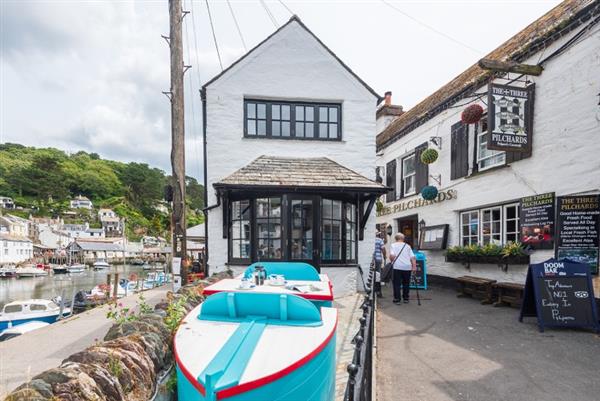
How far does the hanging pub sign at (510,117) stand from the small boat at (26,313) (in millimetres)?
21660

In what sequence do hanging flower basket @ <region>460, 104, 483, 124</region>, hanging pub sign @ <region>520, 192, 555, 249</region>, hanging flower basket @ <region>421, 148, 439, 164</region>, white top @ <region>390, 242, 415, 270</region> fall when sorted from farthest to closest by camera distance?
1. hanging flower basket @ <region>421, 148, 439, 164</region>
2. hanging flower basket @ <region>460, 104, 483, 124</region>
3. white top @ <region>390, 242, 415, 270</region>
4. hanging pub sign @ <region>520, 192, 555, 249</region>

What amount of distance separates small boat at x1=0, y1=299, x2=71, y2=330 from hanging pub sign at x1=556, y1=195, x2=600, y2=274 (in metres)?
22.1

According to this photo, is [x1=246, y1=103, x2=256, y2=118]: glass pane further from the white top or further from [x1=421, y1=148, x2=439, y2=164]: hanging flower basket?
[x1=421, y1=148, x2=439, y2=164]: hanging flower basket

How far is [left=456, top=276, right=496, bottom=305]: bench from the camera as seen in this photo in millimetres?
7902

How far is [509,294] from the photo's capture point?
7.63 m

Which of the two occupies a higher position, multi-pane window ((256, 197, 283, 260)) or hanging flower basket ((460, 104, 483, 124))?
hanging flower basket ((460, 104, 483, 124))

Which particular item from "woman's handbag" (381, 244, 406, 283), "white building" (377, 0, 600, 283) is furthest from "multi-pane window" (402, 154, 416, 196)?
"woman's handbag" (381, 244, 406, 283)

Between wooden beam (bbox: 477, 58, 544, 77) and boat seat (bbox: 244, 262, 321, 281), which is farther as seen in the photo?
wooden beam (bbox: 477, 58, 544, 77)

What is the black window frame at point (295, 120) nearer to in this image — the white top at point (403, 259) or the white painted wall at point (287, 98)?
the white painted wall at point (287, 98)

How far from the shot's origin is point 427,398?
349 centimetres

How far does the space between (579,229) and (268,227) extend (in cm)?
648

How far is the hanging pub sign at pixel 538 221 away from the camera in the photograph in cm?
696

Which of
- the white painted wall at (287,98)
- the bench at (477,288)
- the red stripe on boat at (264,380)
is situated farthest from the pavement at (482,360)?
the white painted wall at (287,98)

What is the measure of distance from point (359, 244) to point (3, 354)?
7807 millimetres
